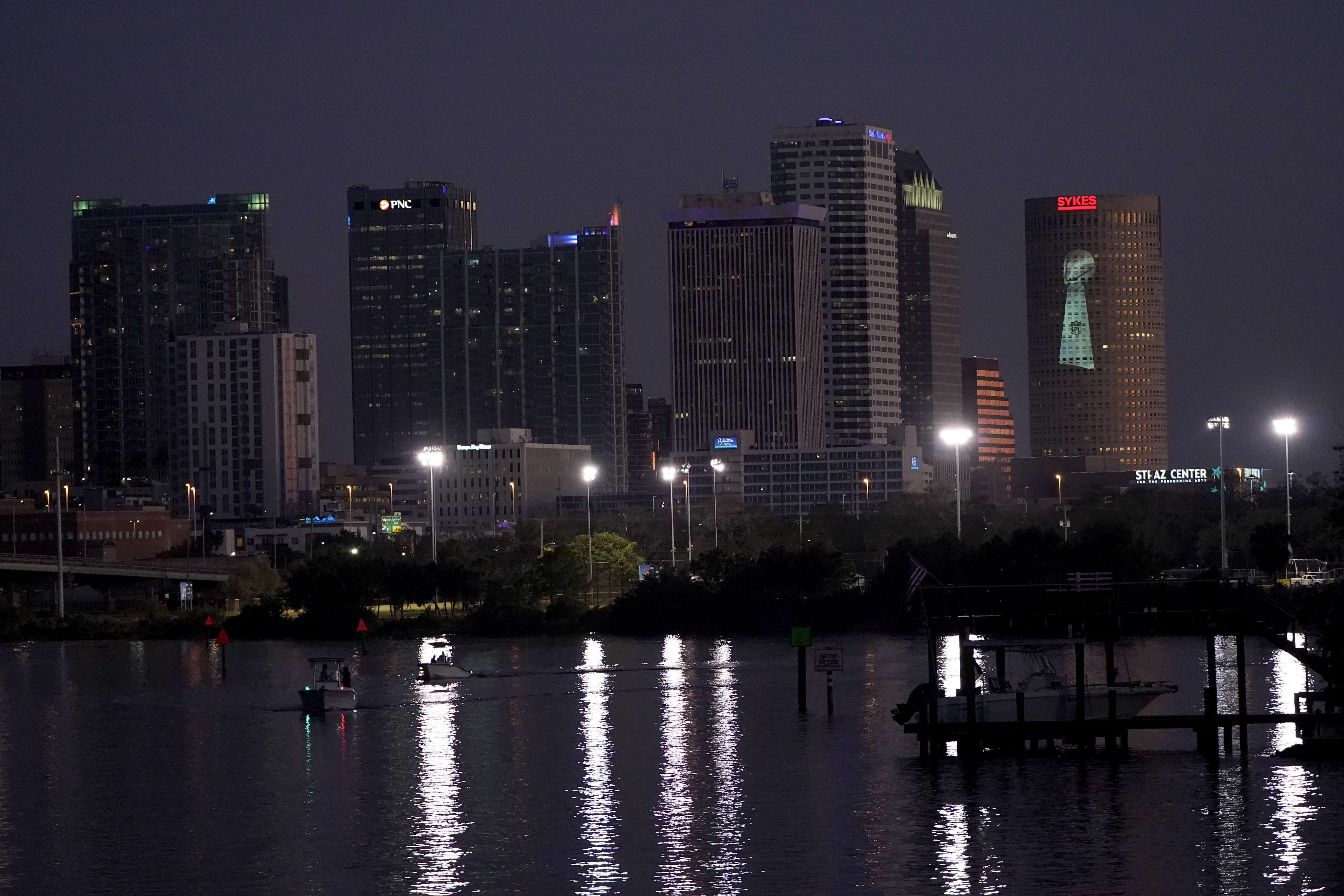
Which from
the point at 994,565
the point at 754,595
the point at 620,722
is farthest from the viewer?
the point at 754,595

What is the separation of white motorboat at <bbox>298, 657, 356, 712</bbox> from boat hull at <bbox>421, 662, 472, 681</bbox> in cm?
825

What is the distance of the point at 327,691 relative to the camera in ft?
287

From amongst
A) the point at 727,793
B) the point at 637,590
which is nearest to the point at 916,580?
the point at 727,793

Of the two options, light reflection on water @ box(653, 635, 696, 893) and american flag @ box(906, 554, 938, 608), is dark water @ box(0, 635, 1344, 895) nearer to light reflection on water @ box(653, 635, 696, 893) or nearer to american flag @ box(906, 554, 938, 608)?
light reflection on water @ box(653, 635, 696, 893)

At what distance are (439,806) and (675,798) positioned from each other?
21.6ft

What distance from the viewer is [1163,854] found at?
154ft

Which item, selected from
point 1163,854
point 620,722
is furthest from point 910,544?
point 1163,854

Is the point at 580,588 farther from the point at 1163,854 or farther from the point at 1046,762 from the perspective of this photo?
the point at 1163,854

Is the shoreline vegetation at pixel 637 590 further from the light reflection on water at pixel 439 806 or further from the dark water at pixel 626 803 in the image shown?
the light reflection on water at pixel 439 806

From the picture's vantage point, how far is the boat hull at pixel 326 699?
286 feet

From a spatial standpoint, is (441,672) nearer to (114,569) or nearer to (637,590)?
(637,590)

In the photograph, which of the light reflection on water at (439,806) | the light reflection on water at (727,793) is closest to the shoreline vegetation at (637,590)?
the light reflection on water at (727,793)

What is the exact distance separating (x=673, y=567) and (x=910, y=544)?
2951 centimetres

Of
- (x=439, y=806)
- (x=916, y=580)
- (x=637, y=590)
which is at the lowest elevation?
(x=439, y=806)
